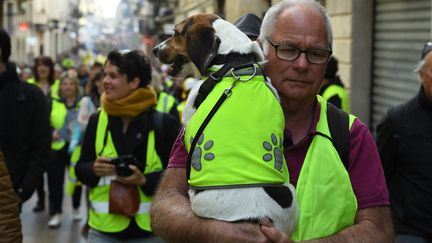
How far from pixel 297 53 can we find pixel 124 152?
93.7 inches

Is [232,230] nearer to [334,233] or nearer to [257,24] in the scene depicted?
[334,233]

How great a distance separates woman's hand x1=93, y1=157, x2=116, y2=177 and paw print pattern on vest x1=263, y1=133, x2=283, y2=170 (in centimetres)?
240

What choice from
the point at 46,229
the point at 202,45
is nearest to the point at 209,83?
the point at 202,45

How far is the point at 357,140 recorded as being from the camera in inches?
102

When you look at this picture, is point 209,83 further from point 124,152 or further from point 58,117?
point 58,117

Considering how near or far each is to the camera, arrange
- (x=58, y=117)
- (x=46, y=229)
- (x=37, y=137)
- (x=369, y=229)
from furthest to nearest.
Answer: (x=58, y=117), (x=46, y=229), (x=37, y=137), (x=369, y=229)

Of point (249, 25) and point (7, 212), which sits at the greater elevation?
point (249, 25)

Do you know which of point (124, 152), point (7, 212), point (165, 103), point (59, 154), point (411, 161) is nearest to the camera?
point (7, 212)

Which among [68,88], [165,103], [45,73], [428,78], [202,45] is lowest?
[68,88]

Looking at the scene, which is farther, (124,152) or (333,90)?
(333,90)

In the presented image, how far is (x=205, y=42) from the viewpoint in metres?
2.66

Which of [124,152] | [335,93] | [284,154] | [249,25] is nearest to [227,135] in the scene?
[284,154]

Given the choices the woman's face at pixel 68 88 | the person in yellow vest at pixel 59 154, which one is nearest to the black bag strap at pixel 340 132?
the person in yellow vest at pixel 59 154

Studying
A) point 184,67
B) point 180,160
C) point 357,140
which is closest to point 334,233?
point 357,140
